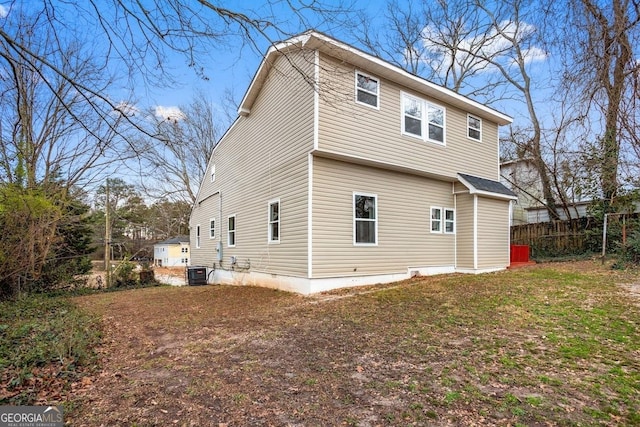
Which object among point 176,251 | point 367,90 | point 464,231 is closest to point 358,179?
point 367,90

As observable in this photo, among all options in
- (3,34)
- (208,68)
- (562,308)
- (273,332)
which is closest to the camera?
(3,34)

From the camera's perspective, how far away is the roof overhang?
26.9 feet

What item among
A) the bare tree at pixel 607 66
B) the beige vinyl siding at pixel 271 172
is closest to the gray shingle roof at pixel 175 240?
the beige vinyl siding at pixel 271 172

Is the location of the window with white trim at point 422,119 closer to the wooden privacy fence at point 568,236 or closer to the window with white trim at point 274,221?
the window with white trim at point 274,221

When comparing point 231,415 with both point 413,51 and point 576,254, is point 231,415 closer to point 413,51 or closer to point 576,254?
point 576,254

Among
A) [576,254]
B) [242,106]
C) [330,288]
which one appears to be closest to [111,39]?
[330,288]

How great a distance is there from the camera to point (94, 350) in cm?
486

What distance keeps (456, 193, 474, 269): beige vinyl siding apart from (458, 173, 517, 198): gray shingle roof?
1.44 ft

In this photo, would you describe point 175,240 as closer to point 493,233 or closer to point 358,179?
point 358,179

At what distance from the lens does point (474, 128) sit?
12383 millimetres

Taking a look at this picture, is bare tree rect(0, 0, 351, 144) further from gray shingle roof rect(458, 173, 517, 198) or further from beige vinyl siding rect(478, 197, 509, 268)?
beige vinyl siding rect(478, 197, 509, 268)

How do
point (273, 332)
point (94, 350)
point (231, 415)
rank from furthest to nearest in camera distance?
point (273, 332)
point (94, 350)
point (231, 415)

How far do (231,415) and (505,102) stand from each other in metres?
21.7

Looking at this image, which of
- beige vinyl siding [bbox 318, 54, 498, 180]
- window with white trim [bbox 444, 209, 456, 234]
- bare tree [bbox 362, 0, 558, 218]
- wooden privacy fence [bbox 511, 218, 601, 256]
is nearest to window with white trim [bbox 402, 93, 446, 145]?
beige vinyl siding [bbox 318, 54, 498, 180]
